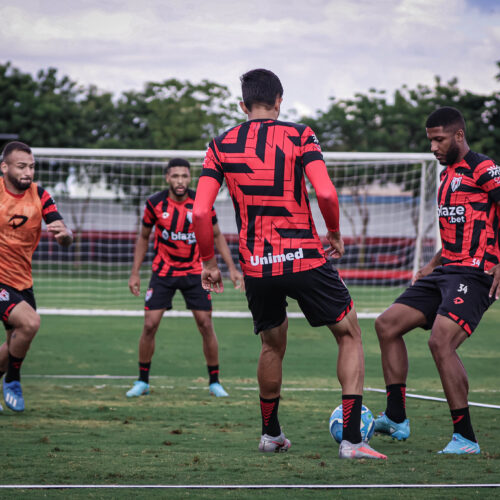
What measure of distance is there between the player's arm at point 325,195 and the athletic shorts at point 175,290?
12.1 ft

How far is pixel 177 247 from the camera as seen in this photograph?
26.6ft

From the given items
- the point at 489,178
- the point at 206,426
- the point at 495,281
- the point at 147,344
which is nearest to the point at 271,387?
the point at 206,426

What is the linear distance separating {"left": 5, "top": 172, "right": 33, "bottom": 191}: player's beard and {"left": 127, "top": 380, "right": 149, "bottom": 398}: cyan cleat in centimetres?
229

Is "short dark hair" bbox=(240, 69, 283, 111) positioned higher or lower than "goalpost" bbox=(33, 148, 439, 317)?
higher

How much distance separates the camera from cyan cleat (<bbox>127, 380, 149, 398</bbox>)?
24.7ft

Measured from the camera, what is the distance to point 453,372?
16.4 feet

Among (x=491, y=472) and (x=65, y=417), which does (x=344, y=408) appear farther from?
(x=65, y=417)

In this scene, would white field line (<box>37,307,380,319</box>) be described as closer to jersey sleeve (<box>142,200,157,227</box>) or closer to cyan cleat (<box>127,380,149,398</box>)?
jersey sleeve (<box>142,200,157,227</box>)

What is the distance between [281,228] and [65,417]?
2.98 metres

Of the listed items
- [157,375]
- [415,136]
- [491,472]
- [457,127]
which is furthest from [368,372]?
[415,136]

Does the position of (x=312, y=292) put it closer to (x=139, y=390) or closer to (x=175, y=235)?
(x=139, y=390)

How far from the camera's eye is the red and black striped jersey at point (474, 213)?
519 cm

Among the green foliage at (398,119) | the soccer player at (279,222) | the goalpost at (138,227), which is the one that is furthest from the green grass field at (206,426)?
the green foliage at (398,119)

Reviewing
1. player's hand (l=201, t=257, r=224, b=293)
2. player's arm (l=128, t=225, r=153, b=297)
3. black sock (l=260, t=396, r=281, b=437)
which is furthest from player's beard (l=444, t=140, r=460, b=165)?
player's arm (l=128, t=225, r=153, b=297)
